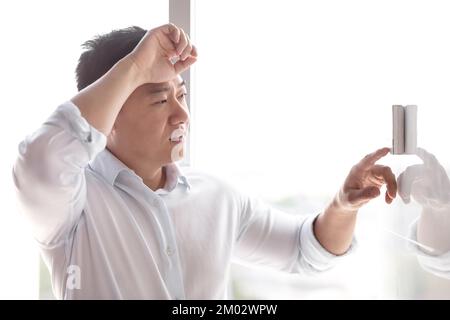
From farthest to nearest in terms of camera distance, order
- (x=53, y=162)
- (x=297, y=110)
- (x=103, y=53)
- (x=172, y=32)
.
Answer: (x=297, y=110)
(x=103, y=53)
(x=172, y=32)
(x=53, y=162)

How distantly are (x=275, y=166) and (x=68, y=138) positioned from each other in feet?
2.45

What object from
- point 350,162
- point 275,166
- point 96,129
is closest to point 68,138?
point 96,129

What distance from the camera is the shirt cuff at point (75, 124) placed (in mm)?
998

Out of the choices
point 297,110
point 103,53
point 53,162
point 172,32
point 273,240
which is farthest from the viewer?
point 297,110

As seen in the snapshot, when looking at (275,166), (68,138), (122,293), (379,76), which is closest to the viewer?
(68,138)


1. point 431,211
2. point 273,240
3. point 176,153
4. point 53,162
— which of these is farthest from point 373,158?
point 53,162

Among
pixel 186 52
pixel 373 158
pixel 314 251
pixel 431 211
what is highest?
pixel 186 52

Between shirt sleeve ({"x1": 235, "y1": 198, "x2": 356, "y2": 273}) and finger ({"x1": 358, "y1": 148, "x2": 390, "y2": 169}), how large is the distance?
0.20m

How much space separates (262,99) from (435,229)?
24.9 inches

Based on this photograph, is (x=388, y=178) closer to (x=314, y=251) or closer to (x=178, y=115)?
(x=314, y=251)

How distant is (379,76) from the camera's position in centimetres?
149

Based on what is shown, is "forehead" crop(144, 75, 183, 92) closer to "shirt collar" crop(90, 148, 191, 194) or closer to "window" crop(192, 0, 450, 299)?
"shirt collar" crop(90, 148, 191, 194)

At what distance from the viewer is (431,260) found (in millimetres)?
1166

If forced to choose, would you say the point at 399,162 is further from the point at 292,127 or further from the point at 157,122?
the point at 157,122
